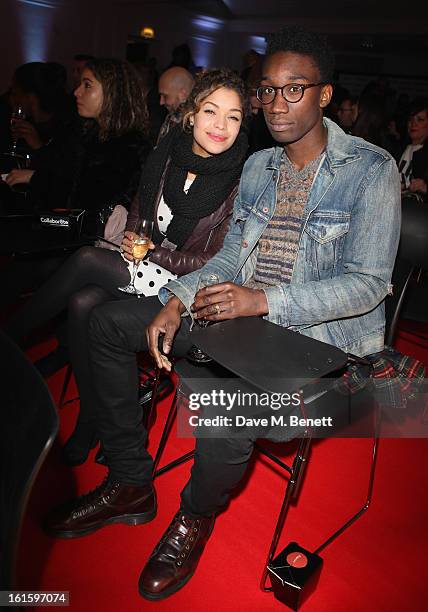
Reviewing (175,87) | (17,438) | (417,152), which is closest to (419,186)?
(417,152)

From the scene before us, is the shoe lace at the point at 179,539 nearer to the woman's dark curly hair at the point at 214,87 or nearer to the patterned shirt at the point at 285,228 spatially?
the patterned shirt at the point at 285,228

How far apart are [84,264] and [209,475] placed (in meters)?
1.08

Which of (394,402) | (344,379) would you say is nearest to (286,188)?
(344,379)

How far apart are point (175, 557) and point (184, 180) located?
1.58 m

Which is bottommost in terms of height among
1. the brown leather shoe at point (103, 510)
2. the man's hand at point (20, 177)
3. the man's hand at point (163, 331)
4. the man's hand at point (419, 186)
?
the brown leather shoe at point (103, 510)

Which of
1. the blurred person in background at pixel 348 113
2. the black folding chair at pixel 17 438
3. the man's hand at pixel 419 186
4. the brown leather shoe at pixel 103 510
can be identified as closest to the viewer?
the black folding chair at pixel 17 438

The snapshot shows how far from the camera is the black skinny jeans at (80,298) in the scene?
2043 mm

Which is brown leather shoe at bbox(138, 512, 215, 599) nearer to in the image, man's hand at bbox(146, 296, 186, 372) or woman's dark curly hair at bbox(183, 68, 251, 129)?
man's hand at bbox(146, 296, 186, 372)

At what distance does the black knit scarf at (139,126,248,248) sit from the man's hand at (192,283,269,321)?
816 millimetres

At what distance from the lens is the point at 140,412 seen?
6.24ft

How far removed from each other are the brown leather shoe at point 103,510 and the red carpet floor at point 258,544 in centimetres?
3

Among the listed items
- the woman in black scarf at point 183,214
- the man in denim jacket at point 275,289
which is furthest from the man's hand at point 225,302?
the woman in black scarf at point 183,214

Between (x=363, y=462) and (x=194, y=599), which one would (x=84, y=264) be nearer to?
(x=194, y=599)

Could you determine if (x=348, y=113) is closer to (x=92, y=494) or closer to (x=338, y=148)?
(x=338, y=148)
